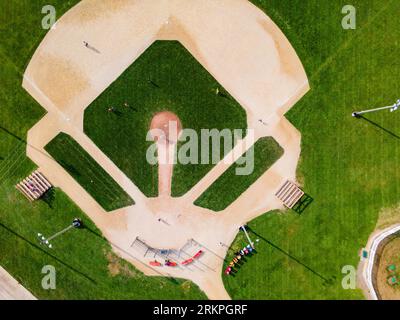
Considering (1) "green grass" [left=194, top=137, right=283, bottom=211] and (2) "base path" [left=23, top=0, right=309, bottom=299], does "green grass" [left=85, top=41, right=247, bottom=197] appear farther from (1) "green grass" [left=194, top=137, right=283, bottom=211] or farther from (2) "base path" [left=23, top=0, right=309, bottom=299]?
(1) "green grass" [left=194, top=137, right=283, bottom=211]

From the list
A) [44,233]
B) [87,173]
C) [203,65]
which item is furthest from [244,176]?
[44,233]

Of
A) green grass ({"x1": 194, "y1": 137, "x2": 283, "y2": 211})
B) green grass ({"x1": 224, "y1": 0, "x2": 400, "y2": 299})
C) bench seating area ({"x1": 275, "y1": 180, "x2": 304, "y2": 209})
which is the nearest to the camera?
green grass ({"x1": 224, "y1": 0, "x2": 400, "y2": 299})

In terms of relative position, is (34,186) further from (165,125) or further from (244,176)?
(244,176)

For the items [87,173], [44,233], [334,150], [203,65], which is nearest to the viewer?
[334,150]

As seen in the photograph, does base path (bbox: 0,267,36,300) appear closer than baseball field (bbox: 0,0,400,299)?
No

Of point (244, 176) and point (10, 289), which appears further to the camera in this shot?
point (10, 289)

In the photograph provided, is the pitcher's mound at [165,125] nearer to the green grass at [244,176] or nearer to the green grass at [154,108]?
the green grass at [154,108]

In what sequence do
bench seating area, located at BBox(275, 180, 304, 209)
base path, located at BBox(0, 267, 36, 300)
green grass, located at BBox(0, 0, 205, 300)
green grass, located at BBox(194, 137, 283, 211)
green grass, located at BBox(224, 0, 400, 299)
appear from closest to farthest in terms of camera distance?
green grass, located at BBox(224, 0, 400, 299), bench seating area, located at BBox(275, 180, 304, 209), green grass, located at BBox(194, 137, 283, 211), green grass, located at BBox(0, 0, 205, 300), base path, located at BBox(0, 267, 36, 300)

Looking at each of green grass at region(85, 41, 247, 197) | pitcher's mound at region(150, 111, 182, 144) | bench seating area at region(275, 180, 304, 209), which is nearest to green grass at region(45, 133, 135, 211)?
green grass at region(85, 41, 247, 197)
